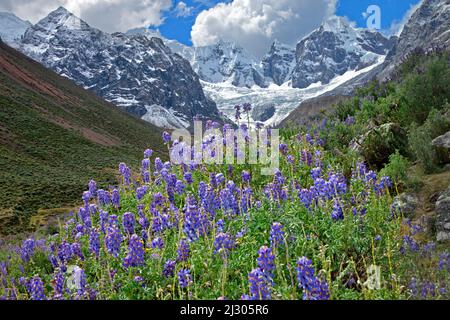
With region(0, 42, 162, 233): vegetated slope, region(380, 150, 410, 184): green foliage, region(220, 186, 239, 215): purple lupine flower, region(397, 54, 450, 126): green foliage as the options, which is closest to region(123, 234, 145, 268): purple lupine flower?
region(220, 186, 239, 215): purple lupine flower

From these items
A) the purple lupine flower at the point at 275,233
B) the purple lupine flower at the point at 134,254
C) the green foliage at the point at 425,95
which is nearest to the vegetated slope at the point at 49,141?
the green foliage at the point at 425,95

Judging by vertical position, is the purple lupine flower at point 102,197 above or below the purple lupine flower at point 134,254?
above

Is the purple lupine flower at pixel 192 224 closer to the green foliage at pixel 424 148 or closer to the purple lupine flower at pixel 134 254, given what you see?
the purple lupine flower at pixel 134 254

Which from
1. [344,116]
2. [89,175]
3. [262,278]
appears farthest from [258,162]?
[89,175]

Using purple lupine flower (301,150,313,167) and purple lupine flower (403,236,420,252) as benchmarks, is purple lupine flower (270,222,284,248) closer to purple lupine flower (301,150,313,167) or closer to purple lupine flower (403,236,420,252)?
purple lupine flower (403,236,420,252)

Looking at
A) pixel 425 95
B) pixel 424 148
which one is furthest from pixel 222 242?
pixel 425 95

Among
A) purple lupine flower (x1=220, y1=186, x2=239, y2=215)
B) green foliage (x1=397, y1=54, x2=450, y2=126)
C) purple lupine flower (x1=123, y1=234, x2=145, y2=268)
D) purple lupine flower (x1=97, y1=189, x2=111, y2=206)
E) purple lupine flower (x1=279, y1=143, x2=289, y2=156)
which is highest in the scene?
green foliage (x1=397, y1=54, x2=450, y2=126)
